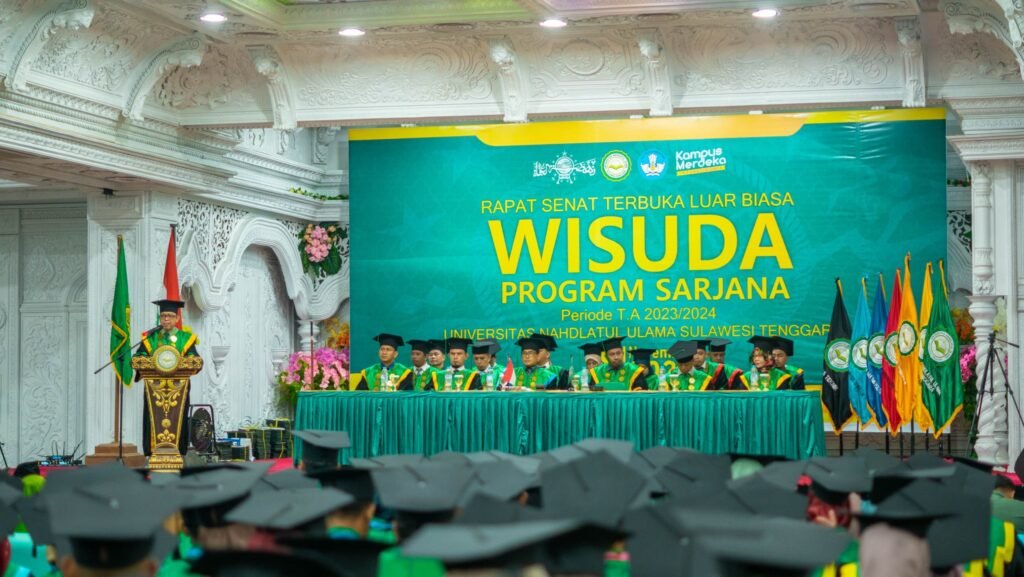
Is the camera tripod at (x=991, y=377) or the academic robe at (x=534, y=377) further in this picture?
the academic robe at (x=534, y=377)

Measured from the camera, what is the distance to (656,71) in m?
14.0

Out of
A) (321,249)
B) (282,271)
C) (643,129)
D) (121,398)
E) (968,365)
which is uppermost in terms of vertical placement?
(643,129)

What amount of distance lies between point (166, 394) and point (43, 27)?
10.7ft

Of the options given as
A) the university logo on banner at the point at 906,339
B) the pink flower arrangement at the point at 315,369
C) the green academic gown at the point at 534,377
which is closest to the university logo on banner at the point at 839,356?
the university logo on banner at the point at 906,339

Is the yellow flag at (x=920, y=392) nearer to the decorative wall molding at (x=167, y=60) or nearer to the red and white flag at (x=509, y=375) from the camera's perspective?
the red and white flag at (x=509, y=375)

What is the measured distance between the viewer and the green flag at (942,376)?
12844mm

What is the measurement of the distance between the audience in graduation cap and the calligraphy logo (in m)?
8.48

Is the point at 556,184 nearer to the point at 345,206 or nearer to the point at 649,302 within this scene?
the point at 649,302

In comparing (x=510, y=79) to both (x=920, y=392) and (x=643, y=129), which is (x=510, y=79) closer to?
(x=643, y=129)

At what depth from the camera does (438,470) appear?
22.2 ft

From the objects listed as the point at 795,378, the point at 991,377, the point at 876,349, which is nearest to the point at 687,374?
the point at 795,378

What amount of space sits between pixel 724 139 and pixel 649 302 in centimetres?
194

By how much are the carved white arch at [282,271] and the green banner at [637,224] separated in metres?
1.22

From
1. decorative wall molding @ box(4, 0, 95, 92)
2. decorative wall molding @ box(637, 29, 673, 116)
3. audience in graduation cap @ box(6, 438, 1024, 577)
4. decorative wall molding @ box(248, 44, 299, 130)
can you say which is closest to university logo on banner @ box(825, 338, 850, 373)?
decorative wall molding @ box(637, 29, 673, 116)
